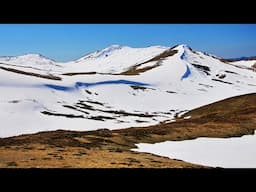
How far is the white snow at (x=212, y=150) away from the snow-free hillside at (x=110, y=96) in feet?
119

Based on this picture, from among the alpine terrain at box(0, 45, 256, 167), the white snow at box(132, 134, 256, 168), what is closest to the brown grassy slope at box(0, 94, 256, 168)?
the alpine terrain at box(0, 45, 256, 167)

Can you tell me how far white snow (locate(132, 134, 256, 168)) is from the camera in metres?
30.7

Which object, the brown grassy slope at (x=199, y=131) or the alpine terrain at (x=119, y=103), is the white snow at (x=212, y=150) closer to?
the brown grassy slope at (x=199, y=131)

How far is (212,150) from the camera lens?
115 feet

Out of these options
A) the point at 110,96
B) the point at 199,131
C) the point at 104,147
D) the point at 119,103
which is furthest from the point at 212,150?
the point at 110,96

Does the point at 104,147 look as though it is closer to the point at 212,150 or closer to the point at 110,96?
the point at 212,150

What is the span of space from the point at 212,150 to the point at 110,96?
8844 centimetres

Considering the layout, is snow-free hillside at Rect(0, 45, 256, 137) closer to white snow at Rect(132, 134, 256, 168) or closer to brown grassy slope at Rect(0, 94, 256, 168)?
brown grassy slope at Rect(0, 94, 256, 168)

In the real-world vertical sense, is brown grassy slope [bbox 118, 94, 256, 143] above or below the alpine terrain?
below

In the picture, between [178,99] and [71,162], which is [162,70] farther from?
[71,162]

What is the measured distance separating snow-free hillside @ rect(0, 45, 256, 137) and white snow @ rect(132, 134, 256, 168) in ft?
119
